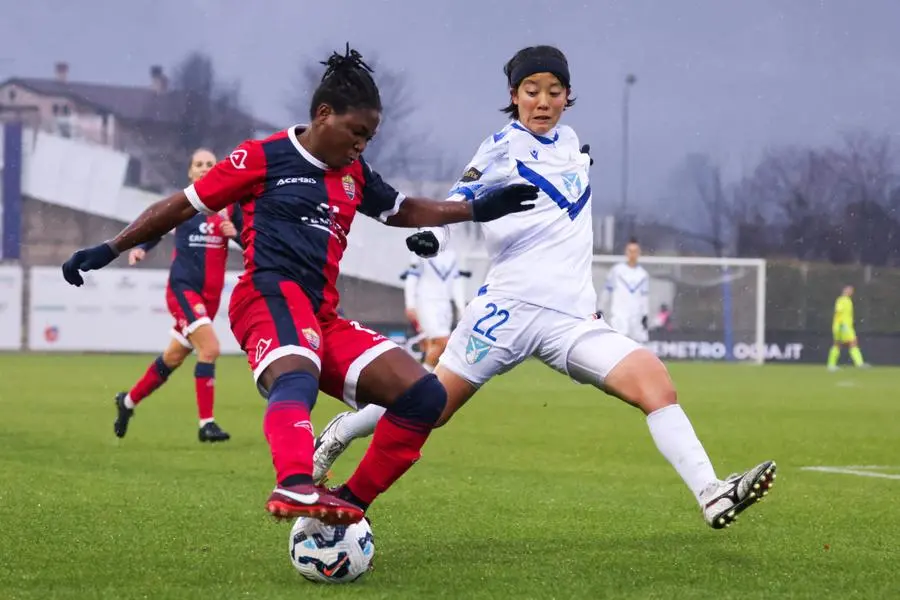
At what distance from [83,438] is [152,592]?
22.6 feet

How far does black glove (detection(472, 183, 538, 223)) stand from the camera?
5.71 metres

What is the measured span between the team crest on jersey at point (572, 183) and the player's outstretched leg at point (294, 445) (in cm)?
189

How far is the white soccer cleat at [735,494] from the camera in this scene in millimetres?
5531

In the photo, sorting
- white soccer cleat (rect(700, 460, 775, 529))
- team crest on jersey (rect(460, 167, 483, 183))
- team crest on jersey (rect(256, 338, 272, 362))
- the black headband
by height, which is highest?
the black headband

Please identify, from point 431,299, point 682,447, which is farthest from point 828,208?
point 682,447

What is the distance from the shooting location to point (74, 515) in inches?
266

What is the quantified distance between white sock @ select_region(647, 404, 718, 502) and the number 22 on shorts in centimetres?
81

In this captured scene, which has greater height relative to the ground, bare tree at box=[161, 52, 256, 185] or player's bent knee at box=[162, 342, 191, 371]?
bare tree at box=[161, 52, 256, 185]

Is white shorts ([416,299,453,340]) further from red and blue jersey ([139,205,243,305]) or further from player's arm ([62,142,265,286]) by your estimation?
player's arm ([62,142,265,286])

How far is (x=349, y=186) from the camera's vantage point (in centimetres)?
560

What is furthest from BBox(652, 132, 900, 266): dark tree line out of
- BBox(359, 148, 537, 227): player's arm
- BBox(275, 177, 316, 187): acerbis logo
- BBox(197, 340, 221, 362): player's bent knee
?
BBox(275, 177, 316, 187): acerbis logo

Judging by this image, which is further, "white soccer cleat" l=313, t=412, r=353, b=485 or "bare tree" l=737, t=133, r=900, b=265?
"bare tree" l=737, t=133, r=900, b=265

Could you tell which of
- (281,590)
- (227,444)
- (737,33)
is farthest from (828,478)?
(737,33)

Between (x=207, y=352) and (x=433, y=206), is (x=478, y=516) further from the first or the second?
(x=207, y=352)
